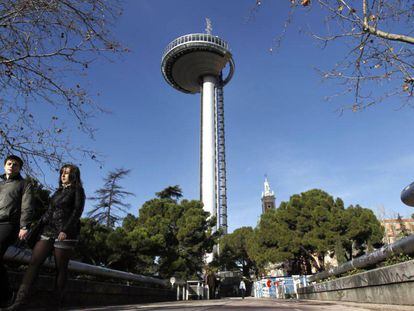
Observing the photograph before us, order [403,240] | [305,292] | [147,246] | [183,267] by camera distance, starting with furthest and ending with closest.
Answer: [183,267] < [147,246] < [305,292] < [403,240]

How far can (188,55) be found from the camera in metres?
83.4

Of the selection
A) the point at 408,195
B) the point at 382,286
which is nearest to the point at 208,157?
the point at 382,286

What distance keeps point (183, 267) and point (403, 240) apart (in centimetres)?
2579

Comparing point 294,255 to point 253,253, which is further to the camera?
point 253,253

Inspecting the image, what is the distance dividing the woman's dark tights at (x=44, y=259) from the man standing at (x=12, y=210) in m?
0.24

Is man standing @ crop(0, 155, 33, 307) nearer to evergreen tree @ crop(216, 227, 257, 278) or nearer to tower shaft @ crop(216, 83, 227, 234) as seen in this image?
evergreen tree @ crop(216, 227, 257, 278)

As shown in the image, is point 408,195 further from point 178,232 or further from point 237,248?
point 237,248

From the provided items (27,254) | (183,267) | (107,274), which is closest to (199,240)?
(183,267)

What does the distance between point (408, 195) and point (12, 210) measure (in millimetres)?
4301

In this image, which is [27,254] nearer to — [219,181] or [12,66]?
[12,66]

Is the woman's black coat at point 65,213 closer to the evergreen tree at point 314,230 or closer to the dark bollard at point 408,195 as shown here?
the dark bollard at point 408,195

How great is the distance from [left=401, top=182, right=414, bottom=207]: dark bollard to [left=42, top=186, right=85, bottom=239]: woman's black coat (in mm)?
3625

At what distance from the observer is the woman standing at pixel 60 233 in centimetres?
427

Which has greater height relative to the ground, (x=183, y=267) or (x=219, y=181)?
(x=219, y=181)
